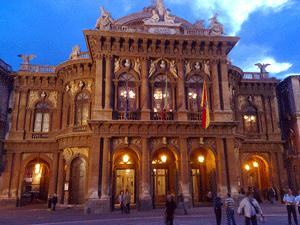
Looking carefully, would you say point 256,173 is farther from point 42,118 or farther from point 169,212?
point 42,118

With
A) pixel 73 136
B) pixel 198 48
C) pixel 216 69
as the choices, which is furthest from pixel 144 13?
pixel 73 136

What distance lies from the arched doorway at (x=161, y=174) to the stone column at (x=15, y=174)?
43.8 feet

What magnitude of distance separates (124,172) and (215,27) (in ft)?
49.0

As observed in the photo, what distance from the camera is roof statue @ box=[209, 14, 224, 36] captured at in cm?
2586

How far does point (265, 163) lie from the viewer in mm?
30562

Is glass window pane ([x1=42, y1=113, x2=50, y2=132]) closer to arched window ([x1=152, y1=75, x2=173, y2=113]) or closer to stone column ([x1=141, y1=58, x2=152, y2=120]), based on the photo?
stone column ([x1=141, y1=58, x2=152, y2=120])

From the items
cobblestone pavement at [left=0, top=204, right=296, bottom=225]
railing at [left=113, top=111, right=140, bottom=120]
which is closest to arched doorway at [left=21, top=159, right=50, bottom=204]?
railing at [left=113, top=111, right=140, bottom=120]

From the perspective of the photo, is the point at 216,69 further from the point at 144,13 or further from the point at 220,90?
the point at 144,13

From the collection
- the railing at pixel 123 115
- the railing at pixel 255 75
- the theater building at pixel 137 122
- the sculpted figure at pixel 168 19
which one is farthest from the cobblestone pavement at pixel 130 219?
the railing at pixel 255 75

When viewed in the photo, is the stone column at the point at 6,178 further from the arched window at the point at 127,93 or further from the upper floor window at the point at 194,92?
the upper floor window at the point at 194,92

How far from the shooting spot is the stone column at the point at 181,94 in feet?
77.0

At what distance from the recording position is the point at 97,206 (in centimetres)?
2094

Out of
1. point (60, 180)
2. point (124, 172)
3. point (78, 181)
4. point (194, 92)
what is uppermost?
point (194, 92)

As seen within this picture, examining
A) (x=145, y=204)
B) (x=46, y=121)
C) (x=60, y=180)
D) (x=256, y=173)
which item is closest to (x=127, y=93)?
(x=145, y=204)
